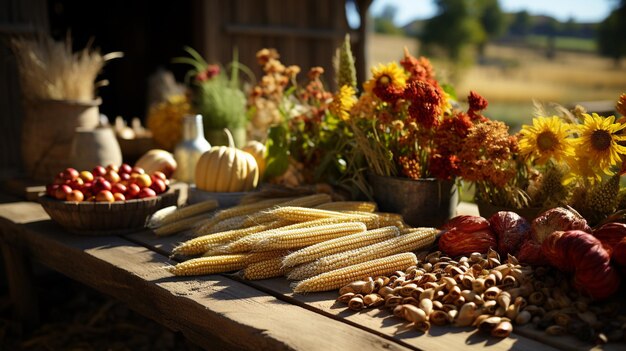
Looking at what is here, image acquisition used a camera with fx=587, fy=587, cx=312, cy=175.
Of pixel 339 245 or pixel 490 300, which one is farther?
pixel 339 245

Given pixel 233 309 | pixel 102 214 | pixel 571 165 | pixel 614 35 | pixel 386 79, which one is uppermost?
pixel 614 35

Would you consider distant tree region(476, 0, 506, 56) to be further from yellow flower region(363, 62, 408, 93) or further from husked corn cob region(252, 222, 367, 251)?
husked corn cob region(252, 222, 367, 251)

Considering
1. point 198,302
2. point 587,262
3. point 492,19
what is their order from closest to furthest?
point 587,262, point 198,302, point 492,19

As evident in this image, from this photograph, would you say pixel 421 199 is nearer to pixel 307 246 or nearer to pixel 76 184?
pixel 307 246

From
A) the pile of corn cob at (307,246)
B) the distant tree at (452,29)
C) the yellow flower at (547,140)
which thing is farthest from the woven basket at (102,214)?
the distant tree at (452,29)

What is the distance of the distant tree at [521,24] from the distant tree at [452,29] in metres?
5.07

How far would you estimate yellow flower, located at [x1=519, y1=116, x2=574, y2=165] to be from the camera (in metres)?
2.06

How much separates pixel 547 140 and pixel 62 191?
1.93m

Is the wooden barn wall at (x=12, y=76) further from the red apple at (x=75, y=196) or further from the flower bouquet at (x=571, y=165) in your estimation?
the flower bouquet at (x=571, y=165)

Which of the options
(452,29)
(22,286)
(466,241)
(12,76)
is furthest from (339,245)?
(452,29)

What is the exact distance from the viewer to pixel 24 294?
3193mm

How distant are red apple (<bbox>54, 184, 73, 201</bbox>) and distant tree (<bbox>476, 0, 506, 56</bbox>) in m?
62.2

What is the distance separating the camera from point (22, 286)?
124 inches

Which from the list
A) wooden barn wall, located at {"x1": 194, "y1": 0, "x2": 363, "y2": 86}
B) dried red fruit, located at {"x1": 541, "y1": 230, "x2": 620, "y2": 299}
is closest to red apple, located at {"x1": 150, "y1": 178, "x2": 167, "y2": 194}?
dried red fruit, located at {"x1": 541, "y1": 230, "x2": 620, "y2": 299}
